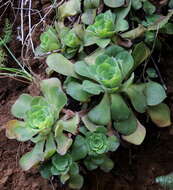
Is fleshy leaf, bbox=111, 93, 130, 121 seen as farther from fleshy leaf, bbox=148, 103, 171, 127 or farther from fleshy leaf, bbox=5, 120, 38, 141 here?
fleshy leaf, bbox=5, 120, 38, 141

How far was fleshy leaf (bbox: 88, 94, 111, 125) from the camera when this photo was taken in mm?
1404

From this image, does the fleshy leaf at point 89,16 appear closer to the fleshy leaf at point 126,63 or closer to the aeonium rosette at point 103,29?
the aeonium rosette at point 103,29

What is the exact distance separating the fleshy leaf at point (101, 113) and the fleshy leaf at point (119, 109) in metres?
0.02

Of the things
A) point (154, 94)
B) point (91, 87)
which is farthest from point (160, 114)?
point (91, 87)

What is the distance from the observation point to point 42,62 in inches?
68.6

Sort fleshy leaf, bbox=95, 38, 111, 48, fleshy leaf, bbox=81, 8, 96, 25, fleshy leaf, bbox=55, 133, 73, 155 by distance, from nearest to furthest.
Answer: fleshy leaf, bbox=55, 133, 73, 155 < fleshy leaf, bbox=95, 38, 111, 48 < fleshy leaf, bbox=81, 8, 96, 25

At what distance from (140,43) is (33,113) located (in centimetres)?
49

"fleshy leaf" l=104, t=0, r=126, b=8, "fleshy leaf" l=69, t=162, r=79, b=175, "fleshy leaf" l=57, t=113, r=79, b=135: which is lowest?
"fleshy leaf" l=69, t=162, r=79, b=175

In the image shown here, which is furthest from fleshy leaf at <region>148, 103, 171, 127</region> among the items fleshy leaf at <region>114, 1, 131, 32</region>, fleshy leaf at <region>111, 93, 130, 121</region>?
fleshy leaf at <region>114, 1, 131, 32</region>

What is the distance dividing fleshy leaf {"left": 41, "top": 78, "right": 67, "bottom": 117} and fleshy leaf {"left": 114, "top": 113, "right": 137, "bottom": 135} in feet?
0.74

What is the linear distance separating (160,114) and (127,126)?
0.48 feet

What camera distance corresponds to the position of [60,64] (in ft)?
4.92

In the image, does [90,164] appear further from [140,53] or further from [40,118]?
[140,53]

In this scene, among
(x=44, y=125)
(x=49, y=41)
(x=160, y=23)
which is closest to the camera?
(x=44, y=125)
